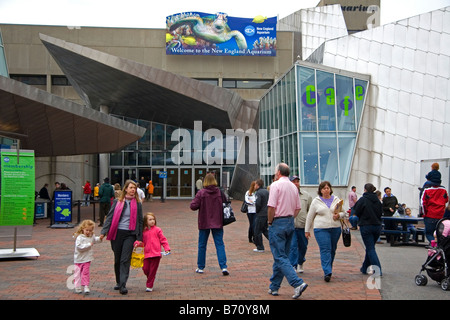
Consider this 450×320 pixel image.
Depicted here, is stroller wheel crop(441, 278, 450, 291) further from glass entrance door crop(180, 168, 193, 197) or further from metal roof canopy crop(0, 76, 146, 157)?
glass entrance door crop(180, 168, 193, 197)

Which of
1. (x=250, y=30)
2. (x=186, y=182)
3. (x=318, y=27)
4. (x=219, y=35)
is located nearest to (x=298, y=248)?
(x=186, y=182)

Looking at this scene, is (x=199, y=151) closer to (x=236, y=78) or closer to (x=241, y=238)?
(x=236, y=78)

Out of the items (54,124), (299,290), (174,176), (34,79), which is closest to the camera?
(299,290)

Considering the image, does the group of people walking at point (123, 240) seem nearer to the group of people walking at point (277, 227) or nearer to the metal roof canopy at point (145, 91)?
the group of people walking at point (277, 227)

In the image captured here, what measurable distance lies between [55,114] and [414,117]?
13091mm

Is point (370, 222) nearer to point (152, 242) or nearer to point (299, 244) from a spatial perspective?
point (299, 244)

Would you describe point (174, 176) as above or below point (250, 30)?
below

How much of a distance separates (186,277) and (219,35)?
37.9 meters

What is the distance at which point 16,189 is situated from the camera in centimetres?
1085

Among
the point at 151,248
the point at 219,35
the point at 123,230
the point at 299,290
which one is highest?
the point at 219,35

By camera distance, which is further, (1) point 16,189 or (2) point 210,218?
(1) point 16,189

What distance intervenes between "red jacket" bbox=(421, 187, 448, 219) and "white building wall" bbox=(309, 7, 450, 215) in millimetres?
9900

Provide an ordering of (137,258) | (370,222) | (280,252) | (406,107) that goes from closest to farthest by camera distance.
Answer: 1. (280,252)
2. (137,258)
3. (370,222)
4. (406,107)
